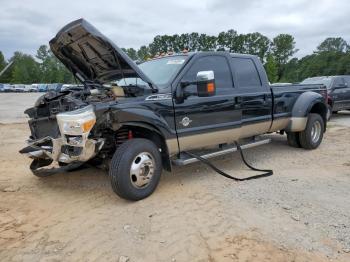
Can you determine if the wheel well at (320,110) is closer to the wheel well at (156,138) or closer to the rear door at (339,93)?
the wheel well at (156,138)

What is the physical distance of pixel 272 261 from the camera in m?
3.20

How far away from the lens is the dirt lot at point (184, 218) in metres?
3.41

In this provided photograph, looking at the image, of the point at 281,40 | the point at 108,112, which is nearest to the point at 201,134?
the point at 108,112

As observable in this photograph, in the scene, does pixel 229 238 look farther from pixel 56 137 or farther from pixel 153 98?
pixel 56 137

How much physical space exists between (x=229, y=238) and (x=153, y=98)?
214 cm

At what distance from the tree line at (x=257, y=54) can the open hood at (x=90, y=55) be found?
49.8 meters

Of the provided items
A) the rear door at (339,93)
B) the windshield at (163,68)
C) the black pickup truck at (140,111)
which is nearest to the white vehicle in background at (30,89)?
the rear door at (339,93)

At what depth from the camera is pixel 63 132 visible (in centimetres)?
446

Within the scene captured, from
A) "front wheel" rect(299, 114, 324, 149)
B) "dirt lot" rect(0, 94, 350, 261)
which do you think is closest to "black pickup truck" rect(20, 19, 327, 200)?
"dirt lot" rect(0, 94, 350, 261)

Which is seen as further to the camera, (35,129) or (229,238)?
(35,129)

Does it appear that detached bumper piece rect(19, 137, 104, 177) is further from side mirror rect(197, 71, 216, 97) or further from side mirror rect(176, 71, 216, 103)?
side mirror rect(197, 71, 216, 97)

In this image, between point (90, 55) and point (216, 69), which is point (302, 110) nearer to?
point (216, 69)

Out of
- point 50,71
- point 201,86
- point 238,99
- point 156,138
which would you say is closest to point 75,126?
point 156,138

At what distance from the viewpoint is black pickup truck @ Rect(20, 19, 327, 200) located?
4.49 m
